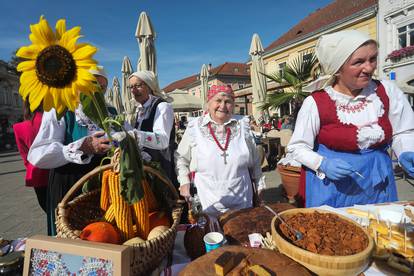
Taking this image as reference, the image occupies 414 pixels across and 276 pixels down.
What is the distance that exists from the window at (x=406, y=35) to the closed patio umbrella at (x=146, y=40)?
43.1 feet

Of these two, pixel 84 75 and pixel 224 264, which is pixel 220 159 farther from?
pixel 84 75

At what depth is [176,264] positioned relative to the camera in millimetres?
991

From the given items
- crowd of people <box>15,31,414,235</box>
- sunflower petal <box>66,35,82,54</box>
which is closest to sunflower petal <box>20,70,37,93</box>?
sunflower petal <box>66,35,82,54</box>

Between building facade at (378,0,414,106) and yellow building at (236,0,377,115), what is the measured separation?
73 cm

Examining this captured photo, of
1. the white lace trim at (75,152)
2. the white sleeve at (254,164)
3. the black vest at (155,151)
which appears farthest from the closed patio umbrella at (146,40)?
the white lace trim at (75,152)

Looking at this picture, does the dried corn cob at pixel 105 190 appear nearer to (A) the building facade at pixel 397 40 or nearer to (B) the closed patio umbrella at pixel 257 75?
(B) the closed patio umbrella at pixel 257 75

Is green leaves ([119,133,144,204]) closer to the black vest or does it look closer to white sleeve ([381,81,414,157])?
the black vest

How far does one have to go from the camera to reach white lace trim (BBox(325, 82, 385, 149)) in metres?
Result: 1.40

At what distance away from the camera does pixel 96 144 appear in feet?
4.15

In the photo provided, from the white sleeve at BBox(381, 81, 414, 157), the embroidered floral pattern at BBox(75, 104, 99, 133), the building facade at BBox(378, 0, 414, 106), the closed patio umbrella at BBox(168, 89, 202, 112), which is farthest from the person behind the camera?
the building facade at BBox(378, 0, 414, 106)

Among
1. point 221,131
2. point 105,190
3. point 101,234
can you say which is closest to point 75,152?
point 105,190

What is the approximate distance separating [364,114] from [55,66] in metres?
1.58

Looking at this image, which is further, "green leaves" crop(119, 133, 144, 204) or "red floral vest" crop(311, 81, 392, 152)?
"red floral vest" crop(311, 81, 392, 152)

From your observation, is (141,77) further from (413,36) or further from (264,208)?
(413,36)
